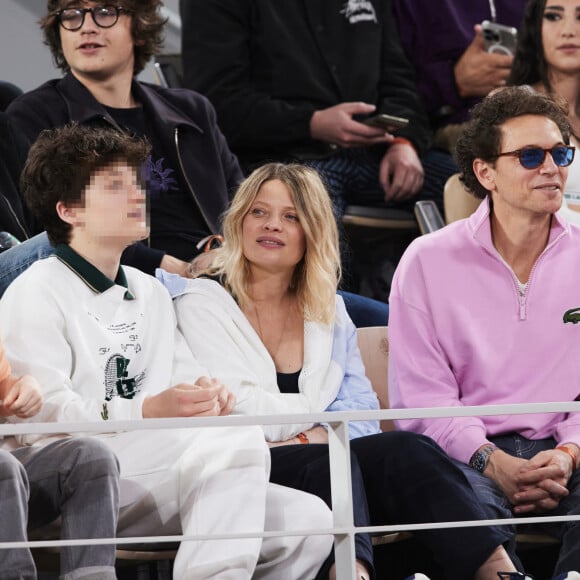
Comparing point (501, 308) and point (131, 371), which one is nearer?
point (131, 371)

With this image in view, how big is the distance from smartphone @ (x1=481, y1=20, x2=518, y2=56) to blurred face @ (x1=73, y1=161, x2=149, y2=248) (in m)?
1.54

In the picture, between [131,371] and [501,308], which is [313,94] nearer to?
[501,308]

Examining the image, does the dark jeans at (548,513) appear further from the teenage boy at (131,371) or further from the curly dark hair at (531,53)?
the curly dark hair at (531,53)

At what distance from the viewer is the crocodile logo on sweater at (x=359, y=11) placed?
3330 mm

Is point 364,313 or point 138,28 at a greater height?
point 138,28

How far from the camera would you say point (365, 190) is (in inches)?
128

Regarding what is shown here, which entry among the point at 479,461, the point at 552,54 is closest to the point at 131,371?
the point at 479,461

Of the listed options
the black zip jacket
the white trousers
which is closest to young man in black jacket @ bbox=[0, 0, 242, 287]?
the black zip jacket

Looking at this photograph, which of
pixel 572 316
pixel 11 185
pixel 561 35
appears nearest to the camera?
pixel 572 316

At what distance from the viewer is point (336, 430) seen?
170cm

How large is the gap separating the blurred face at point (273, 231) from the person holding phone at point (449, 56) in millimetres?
1098

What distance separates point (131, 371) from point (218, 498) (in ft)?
1.07

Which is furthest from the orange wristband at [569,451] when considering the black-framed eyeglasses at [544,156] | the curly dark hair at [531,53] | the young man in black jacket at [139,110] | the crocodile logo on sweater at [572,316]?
the curly dark hair at [531,53]

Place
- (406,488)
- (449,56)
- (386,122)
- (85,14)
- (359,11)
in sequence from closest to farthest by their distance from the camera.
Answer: (406,488) < (85,14) < (386,122) < (359,11) < (449,56)
